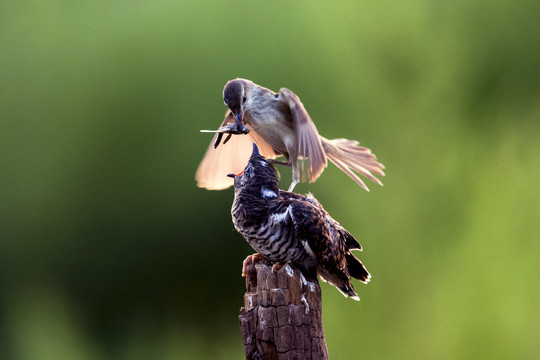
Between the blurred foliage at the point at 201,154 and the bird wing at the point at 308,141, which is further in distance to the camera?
the blurred foliage at the point at 201,154

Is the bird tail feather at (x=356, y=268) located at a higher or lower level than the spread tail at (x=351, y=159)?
lower

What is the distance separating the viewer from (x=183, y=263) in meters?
3.28

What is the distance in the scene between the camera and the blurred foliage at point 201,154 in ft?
10.7

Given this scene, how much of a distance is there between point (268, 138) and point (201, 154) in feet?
3.13

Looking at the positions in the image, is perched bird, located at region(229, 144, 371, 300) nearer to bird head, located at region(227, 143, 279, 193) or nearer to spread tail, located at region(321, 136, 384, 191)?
bird head, located at region(227, 143, 279, 193)

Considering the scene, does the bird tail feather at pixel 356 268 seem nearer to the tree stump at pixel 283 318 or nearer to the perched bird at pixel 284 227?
the perched bird at pixel 284 227

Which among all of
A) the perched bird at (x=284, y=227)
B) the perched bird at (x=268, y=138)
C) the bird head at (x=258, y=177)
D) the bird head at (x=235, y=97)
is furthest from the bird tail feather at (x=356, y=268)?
the bird head at (x=235, y=97)

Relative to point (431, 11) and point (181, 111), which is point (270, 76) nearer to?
point (181, 111)

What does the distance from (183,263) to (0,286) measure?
3.27 ft

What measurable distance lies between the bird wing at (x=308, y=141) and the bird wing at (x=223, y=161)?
0.23m

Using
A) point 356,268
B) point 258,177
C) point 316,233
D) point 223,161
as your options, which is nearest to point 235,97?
point 223,161

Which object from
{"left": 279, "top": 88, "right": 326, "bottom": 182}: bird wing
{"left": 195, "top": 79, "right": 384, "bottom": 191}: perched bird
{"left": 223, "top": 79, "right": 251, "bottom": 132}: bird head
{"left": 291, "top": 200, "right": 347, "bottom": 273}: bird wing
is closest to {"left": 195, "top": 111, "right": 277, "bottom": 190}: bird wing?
{"left": 195, "top": 79, "right": 384, "bottom": 191}: perched bird

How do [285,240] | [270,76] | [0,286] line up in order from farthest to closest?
[270,76]
[0,286]
[285,240]

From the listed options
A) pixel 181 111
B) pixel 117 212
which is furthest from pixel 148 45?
pixel 117 212
